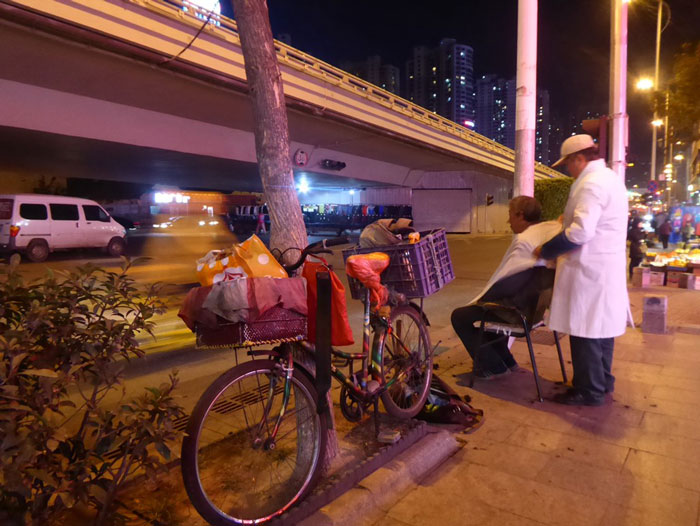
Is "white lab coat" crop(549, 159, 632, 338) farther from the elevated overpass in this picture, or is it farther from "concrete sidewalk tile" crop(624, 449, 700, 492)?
the elevated overpass

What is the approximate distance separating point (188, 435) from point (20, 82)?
15.5 metres

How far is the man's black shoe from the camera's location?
4223mm

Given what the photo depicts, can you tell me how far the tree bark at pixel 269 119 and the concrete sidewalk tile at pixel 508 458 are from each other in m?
1.84

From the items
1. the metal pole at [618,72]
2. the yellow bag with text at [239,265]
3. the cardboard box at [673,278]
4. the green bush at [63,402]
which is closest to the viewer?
the green bush at [63,402]

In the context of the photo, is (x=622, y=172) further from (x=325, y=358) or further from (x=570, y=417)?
(x=325, y=358)

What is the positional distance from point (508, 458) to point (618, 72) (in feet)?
25.4

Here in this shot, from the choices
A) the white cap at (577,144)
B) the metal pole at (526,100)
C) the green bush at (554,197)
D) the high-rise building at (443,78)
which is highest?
the high-rise building at (443,78)

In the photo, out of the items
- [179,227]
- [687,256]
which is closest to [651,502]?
[687,256]

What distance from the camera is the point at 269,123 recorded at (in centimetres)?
316

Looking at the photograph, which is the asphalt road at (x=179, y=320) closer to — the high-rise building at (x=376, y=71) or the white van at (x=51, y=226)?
the white van at (x=51, y=226)

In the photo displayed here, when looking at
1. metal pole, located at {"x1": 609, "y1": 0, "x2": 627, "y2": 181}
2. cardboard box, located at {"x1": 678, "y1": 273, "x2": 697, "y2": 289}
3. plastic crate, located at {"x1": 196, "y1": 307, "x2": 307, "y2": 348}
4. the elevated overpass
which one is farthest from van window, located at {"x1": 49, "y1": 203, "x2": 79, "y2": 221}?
cardboard box, located at {"x1": 678, "y1": 273, "x2": 697, "y2": 289}

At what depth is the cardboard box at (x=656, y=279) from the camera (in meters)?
11.2

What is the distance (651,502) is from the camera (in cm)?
285

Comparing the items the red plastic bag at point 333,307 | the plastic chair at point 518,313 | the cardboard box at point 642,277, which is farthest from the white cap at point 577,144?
the cardboard box at point 642,277
